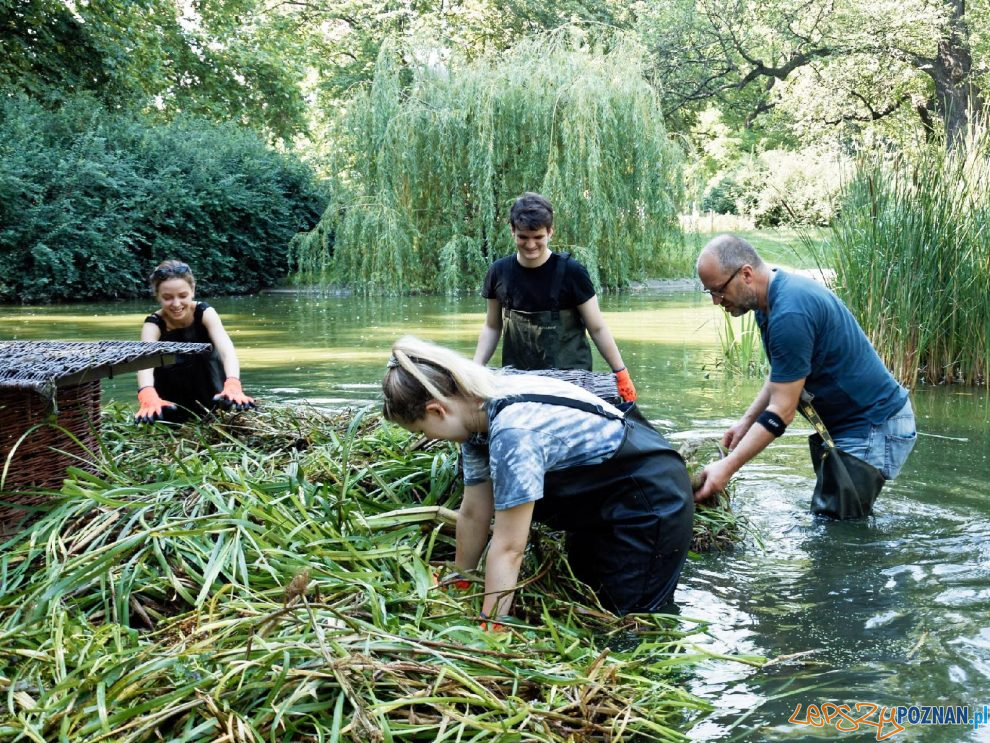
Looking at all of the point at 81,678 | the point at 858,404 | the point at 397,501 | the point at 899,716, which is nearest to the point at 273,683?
the point at 81,678

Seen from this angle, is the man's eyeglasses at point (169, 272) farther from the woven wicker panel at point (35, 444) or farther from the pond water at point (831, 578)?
the pond water at point (831, 578)

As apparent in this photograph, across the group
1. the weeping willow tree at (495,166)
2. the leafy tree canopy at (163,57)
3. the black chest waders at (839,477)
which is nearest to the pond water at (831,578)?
the black chest waders at (839,477)

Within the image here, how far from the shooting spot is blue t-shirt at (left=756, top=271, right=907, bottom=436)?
4.34 m

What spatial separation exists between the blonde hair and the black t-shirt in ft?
7.33

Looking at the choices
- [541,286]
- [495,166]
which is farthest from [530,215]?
[495,166]

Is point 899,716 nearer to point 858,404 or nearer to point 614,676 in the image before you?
point 614,676

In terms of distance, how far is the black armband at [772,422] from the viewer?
165 inches

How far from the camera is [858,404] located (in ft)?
15.6

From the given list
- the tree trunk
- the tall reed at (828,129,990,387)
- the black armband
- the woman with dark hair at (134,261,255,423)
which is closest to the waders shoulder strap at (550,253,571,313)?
the black armband

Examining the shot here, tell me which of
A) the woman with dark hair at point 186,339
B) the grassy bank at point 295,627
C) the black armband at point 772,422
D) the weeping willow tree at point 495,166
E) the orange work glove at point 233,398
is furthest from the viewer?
the weeping willow tree at point 495,166

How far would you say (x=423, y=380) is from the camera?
10.0 ft

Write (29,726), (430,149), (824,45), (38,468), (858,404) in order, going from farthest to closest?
(824,45)
(430,149)
(858,404)
(38,468)
(29,726)

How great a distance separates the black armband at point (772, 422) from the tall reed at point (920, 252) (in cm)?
409

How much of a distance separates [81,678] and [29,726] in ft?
0.81
